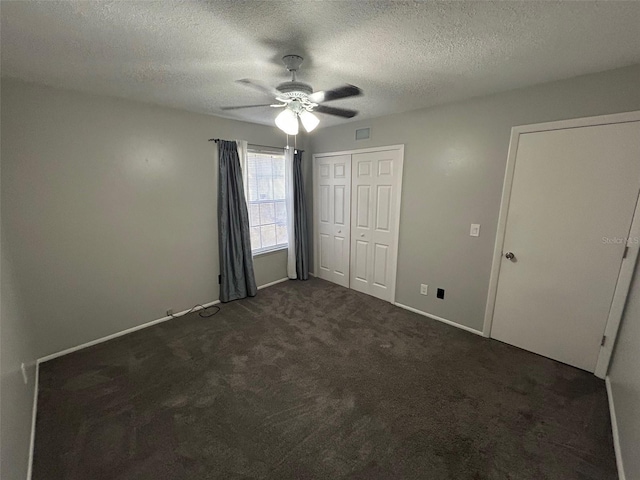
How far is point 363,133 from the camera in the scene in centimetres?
347

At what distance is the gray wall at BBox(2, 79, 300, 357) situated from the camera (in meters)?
2.17

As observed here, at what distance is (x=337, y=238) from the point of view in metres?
4.08

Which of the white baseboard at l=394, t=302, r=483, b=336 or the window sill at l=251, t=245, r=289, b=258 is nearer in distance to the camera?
the white baseboard at l=394, t=302, r=483, b=336

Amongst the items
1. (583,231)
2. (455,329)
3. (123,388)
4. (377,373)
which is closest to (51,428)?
(123,388)

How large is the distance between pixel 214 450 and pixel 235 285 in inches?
86.1

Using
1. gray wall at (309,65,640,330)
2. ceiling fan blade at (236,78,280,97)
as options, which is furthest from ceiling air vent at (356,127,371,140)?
ceiling fan blade at (236,78,280,97)

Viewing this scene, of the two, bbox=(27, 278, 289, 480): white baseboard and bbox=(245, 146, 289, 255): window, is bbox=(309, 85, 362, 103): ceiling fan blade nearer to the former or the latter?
bbox=(245, 146, 289, 255): window

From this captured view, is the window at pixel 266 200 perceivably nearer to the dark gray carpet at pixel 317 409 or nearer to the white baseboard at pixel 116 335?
the white baseboard at pixel 116 335

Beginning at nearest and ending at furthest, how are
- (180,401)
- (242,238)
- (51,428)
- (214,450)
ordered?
(214,450), (51,428), (180,401), (242,238)

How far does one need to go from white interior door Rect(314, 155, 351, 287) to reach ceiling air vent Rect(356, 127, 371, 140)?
0.97 feet

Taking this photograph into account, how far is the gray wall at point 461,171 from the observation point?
6.83 ft

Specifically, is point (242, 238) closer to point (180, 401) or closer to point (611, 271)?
point (180, 401)

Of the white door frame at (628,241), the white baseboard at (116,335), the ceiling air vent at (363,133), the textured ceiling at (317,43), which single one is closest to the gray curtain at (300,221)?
the ceiling air vent at (363,133)

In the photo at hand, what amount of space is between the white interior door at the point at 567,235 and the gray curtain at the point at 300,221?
2.64 m
